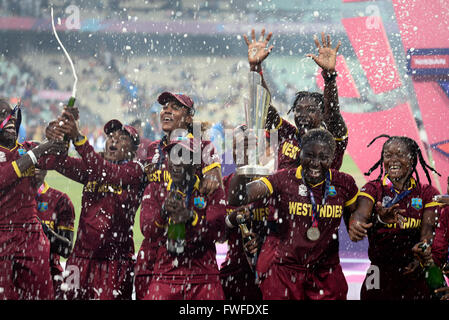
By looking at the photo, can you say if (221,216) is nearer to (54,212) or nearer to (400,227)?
(400,227)

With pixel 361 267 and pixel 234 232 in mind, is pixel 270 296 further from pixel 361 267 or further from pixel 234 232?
pixel 361 267

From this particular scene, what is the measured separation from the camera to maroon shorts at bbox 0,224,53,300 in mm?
4727

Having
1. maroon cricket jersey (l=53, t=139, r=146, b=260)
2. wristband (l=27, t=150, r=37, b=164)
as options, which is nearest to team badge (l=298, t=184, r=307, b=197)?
maroon cricket jersey (l=53, t=139, r=146, b=260)

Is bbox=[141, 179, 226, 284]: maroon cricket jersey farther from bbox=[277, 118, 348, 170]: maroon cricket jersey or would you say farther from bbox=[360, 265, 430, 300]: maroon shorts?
bbox=[360, 265, 430, 300]: maroon shorts

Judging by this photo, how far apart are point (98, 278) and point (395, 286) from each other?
2327 millimetres

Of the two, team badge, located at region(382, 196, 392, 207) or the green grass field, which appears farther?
the green grass field

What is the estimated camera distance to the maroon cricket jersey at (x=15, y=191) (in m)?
4.70

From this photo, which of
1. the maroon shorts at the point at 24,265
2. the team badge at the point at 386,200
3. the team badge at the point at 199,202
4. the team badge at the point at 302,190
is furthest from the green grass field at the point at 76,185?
the team badge at the point at 302,190

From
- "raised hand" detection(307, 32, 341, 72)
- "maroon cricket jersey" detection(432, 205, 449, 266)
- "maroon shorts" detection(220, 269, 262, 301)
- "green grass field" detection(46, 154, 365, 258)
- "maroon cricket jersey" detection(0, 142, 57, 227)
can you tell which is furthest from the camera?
"green grass field" detection(46, 154, 365, 258)

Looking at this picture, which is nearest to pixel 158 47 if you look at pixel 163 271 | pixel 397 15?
pixel 397 15

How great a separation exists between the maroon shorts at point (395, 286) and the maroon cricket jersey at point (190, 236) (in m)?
1.10

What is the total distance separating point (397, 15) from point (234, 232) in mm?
5320

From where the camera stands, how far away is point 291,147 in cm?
485

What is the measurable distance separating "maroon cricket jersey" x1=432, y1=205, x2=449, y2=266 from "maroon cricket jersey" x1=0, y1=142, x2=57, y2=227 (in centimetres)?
283
